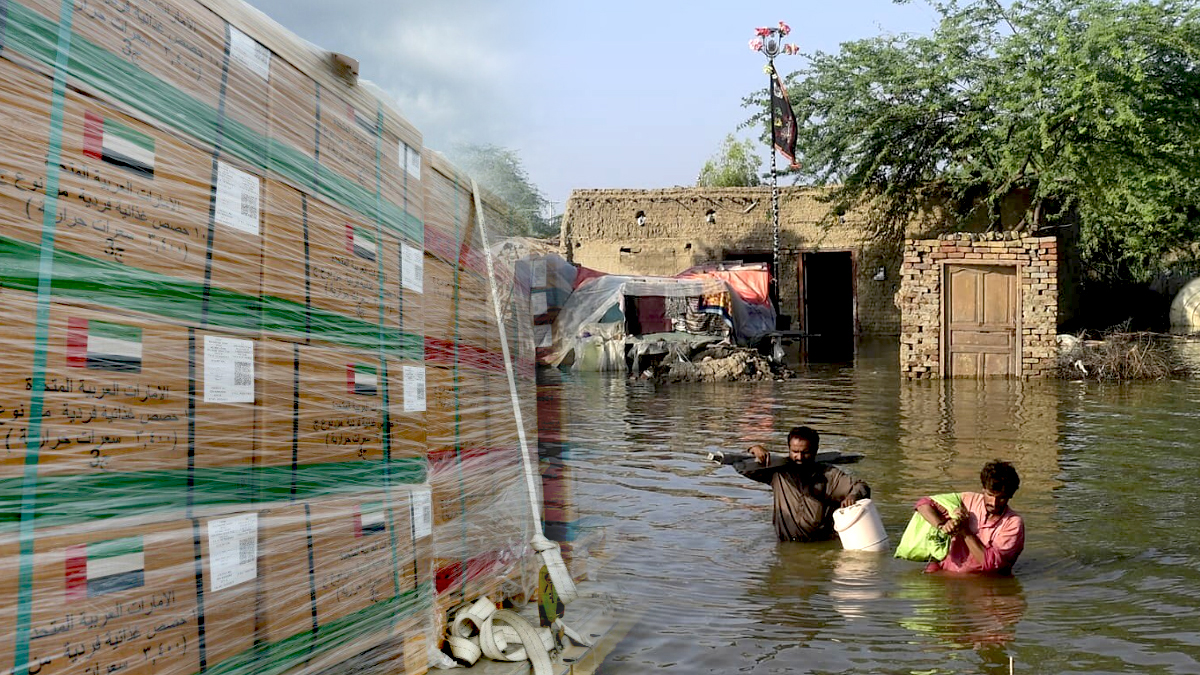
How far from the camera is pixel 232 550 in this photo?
2553mm

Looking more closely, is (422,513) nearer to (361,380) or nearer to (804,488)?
(361,380)

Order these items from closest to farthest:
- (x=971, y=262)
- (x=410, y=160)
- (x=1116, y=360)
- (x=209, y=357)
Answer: (x=209, y=357) < (x=410, y=160) < (x=1116, y=360) < (x=971, y=262)

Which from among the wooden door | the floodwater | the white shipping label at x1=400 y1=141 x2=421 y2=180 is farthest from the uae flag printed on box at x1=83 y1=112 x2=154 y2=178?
the wooden door

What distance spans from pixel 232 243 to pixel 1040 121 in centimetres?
1890

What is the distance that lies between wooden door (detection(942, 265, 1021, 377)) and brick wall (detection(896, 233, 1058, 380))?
0.14 m

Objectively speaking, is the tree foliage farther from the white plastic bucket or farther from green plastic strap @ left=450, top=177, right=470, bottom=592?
green plastic strap @ left=450, top=177, right=470, bottom=592

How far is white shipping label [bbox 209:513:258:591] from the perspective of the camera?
2.49 m

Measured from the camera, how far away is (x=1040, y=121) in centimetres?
1936

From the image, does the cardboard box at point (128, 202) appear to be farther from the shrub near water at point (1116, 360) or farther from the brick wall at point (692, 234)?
the brick wall at point (692, 234)

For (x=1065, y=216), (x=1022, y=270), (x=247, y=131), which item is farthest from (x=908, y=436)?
(x=1065, y=216)

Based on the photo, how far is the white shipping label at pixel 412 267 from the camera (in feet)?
11.9

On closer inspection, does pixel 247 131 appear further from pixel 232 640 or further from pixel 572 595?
pixel 572 595

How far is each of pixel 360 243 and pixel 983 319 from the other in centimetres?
1538

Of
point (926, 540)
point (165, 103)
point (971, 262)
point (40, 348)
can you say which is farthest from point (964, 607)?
point (971, 262)
